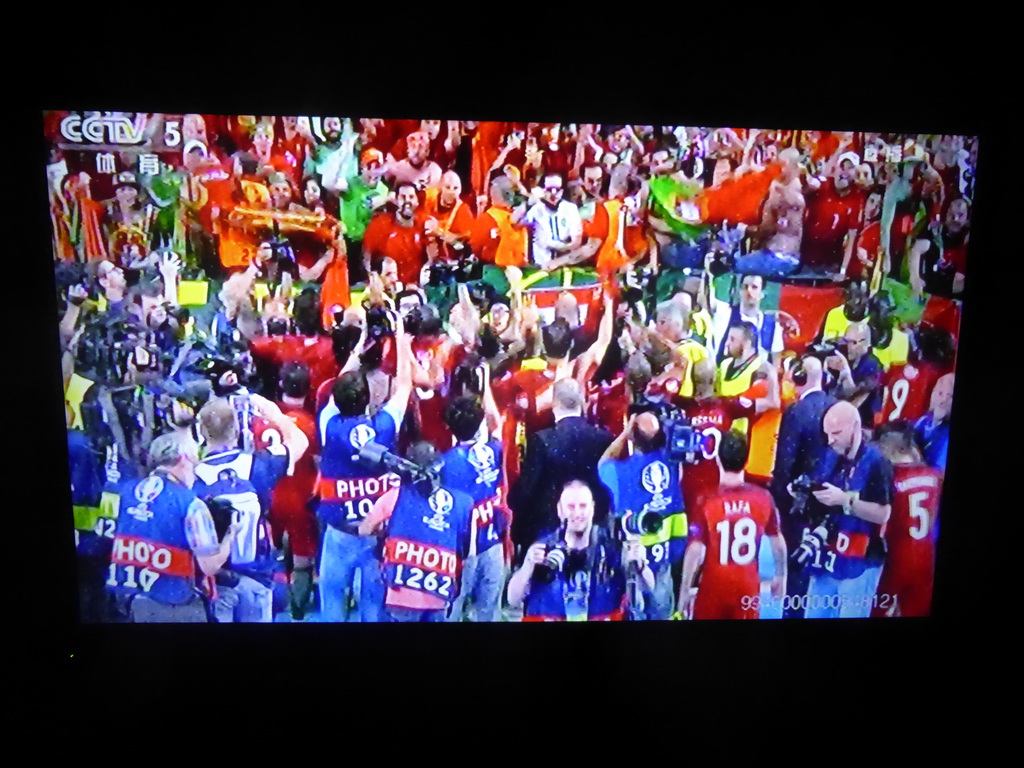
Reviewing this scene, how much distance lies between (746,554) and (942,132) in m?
1.13

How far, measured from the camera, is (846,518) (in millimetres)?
1930

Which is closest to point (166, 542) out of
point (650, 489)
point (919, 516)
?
point (650, 489)

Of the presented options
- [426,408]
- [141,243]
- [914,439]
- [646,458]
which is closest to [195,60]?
[141,243]

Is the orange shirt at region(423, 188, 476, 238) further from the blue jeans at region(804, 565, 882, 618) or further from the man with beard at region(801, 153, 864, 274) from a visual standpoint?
the blue jeans at region(804, 565, 882, 618)

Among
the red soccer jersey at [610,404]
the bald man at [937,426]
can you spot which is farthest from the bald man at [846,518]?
the red soccer jersey at [610,404]

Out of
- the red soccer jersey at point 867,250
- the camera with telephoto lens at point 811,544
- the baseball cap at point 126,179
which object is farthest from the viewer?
the camera with telephoto lens at point 811,544

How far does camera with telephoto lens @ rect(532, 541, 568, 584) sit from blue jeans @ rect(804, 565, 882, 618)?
641mm

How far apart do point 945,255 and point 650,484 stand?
0.90m

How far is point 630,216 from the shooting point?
1.78 meters

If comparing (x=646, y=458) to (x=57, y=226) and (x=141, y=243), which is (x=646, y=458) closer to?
(x=141, y=243)

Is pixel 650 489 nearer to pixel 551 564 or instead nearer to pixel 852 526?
pixel 551 564

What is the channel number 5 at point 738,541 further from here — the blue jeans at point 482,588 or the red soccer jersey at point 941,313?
the red soccer jersey at point 941,313

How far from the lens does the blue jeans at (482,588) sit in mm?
1914

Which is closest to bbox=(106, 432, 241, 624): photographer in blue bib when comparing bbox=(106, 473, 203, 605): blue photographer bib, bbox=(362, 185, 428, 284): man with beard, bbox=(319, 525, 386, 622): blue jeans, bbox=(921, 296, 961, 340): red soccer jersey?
bbox=(106, 473, 203, 605): blue photographer bib
